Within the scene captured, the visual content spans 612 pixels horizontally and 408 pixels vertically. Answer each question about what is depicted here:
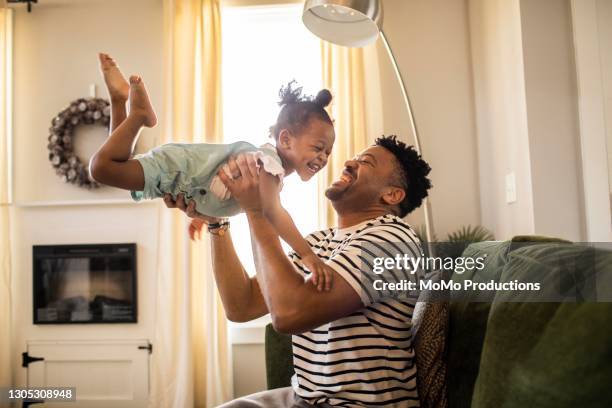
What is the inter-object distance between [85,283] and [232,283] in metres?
2.51

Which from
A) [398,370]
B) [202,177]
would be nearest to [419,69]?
[202,177]

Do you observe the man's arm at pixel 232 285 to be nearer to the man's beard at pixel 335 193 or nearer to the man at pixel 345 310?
the man at pixel 345 310

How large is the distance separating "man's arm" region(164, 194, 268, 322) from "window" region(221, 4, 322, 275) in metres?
2.16

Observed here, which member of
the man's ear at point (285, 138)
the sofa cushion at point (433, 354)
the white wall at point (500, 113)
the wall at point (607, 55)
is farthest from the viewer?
the white wall at point (500, 113)

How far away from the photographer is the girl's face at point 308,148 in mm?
1853

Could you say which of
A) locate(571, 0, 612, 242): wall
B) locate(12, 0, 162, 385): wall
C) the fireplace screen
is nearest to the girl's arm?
locate(571, 0, 612, 242): wall

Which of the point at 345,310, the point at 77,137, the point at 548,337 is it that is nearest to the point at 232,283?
the point at 345,310

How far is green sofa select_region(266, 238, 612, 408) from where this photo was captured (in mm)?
813

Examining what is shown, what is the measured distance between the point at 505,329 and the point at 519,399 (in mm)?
133

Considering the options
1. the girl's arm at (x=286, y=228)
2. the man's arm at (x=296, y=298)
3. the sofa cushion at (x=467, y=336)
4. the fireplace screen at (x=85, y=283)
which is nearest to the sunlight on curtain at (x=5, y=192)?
the fireplace screen at (x=85, y=283)

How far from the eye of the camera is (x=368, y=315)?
55.8 inches

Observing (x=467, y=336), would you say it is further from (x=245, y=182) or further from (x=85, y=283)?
(x=85, y=283)

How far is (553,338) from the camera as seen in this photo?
891 millimetres

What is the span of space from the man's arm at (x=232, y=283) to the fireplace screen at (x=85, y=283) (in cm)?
226
